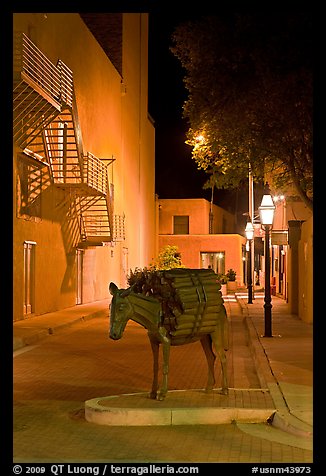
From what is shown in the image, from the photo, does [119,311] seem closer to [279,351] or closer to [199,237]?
[279,351]

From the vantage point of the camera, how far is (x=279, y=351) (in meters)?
15.4

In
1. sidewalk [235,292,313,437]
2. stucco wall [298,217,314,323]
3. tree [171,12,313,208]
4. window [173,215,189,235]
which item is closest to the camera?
sidewalk [235,292,313,437]

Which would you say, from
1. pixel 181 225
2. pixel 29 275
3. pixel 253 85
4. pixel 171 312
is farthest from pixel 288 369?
pixel 181 225

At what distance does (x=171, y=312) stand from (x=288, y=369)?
3.86m

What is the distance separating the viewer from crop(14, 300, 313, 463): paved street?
24.5 feet

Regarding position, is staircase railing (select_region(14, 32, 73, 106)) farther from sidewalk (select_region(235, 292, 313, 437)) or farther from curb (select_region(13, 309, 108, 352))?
sidewalk (select_region(235, 292, 313, 437))

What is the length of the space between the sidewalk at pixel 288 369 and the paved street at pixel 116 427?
18 cm

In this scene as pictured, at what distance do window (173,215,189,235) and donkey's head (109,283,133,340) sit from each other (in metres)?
56.0

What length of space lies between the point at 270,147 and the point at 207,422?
1016 cm

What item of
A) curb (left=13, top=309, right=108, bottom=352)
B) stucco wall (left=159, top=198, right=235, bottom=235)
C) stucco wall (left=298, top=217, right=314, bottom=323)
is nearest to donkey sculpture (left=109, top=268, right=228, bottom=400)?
curb (left=13, top=309, right=108, bottom=352)

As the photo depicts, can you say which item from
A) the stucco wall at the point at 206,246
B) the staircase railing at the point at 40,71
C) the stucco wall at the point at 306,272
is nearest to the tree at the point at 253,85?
the stucco wall at the point at 306,272
